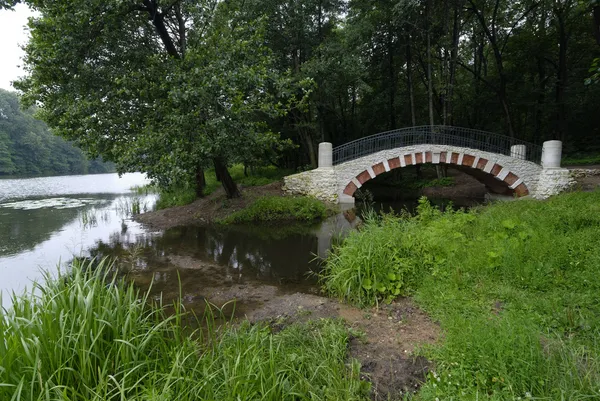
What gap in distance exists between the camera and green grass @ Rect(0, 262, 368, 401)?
2124mm

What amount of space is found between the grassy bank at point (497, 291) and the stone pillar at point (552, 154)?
885 cm

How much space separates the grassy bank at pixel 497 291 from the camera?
2318 millimetres

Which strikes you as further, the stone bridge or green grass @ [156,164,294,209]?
green grass @ [156,164,294,209]

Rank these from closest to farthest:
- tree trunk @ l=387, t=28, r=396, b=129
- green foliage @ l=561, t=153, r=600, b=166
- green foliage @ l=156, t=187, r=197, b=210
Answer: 1. green foliage @ l=156, t=187, r=197, b=210
2. green foliage @ l=561, t=153, r=600, b=166
3. tree trunk @ l=387, t=28, r=396, b=129

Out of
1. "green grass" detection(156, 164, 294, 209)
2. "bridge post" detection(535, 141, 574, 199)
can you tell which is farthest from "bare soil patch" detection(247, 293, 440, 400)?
"bridge post" detection(535, 141, 574, 199)

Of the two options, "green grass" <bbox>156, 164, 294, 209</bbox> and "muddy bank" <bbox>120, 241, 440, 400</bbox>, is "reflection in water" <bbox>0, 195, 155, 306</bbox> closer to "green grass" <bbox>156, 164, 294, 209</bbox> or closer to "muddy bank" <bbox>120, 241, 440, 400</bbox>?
"green grass" <bbox>156, 164, 294, 209</bbox>

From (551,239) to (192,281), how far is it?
5.97 m

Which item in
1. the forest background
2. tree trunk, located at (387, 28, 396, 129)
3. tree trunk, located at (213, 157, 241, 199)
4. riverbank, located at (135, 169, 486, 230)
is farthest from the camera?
tree trunk, located at (387, 28, 396, 129)

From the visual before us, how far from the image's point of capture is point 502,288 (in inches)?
152

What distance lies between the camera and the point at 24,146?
172 feet

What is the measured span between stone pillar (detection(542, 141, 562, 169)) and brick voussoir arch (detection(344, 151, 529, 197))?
129 cm

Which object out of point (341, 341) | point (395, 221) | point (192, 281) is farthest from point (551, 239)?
point (192, 281)

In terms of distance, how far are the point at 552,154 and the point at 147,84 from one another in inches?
631

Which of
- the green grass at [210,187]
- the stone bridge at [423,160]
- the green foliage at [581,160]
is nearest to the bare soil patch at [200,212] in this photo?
the green grass at [210,187]
